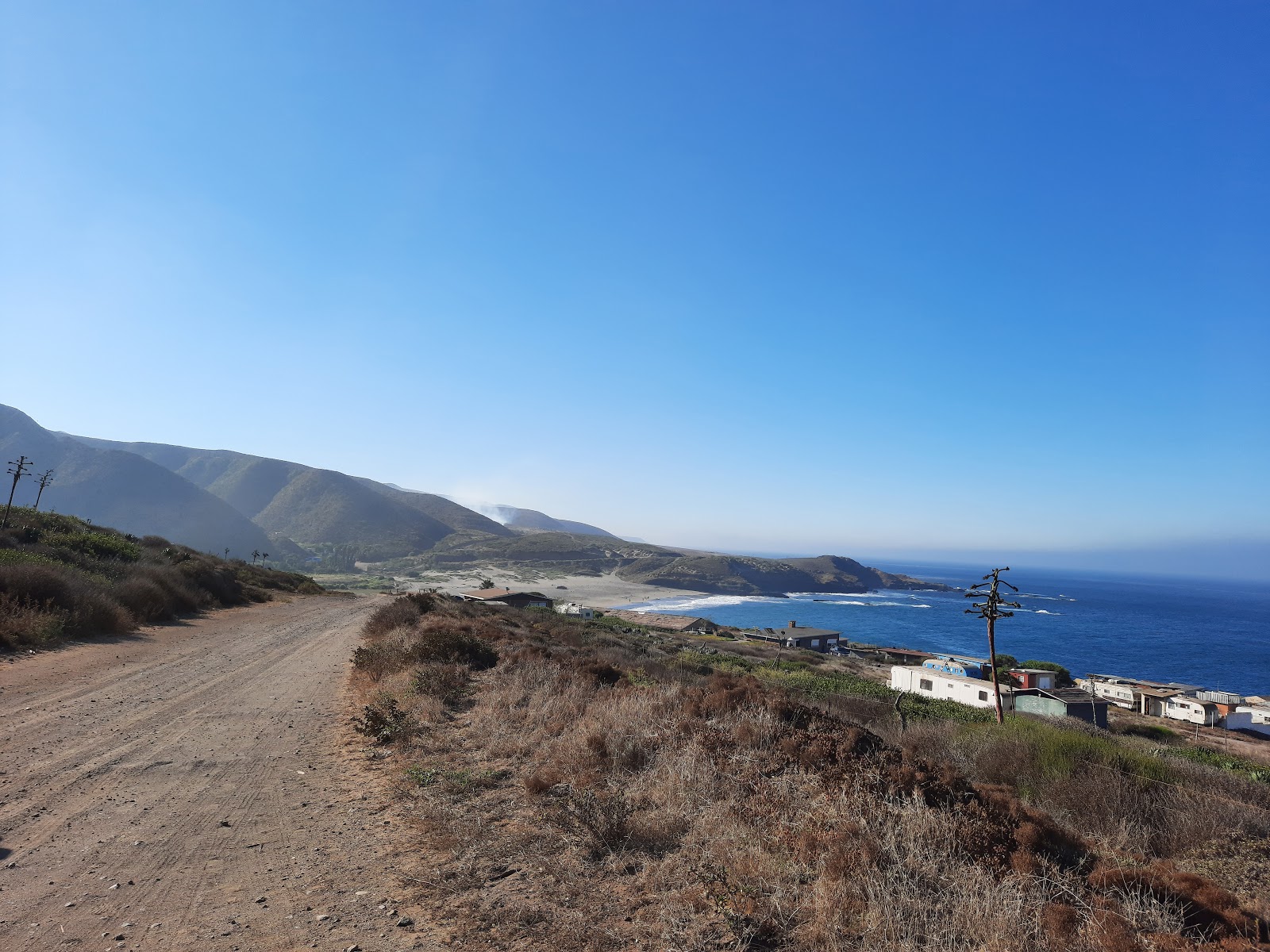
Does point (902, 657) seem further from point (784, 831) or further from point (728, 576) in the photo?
point (728, 576)

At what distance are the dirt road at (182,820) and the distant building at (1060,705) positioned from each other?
3136 cm

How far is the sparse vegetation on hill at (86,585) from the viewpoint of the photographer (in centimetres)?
1514

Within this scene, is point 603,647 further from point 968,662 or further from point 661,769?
point 968,662

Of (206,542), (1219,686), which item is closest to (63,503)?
(206,542)

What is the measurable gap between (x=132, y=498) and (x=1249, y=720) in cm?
22883

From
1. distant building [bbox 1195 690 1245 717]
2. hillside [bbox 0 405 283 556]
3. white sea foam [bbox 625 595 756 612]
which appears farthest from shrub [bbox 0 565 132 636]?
A: hillside [bbox 0 405 283 556]

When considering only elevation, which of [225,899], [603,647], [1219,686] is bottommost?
[1219,686]

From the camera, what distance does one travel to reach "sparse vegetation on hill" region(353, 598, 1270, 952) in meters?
4.12

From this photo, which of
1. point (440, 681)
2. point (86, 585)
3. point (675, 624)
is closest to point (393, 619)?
point (86, 585)

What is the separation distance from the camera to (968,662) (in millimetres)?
45625

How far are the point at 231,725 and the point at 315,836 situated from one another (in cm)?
515

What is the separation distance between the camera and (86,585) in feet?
61.2

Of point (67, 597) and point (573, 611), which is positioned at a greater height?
point (67, 597)

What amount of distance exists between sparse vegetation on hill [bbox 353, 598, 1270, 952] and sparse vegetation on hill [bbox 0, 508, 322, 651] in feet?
37.5
